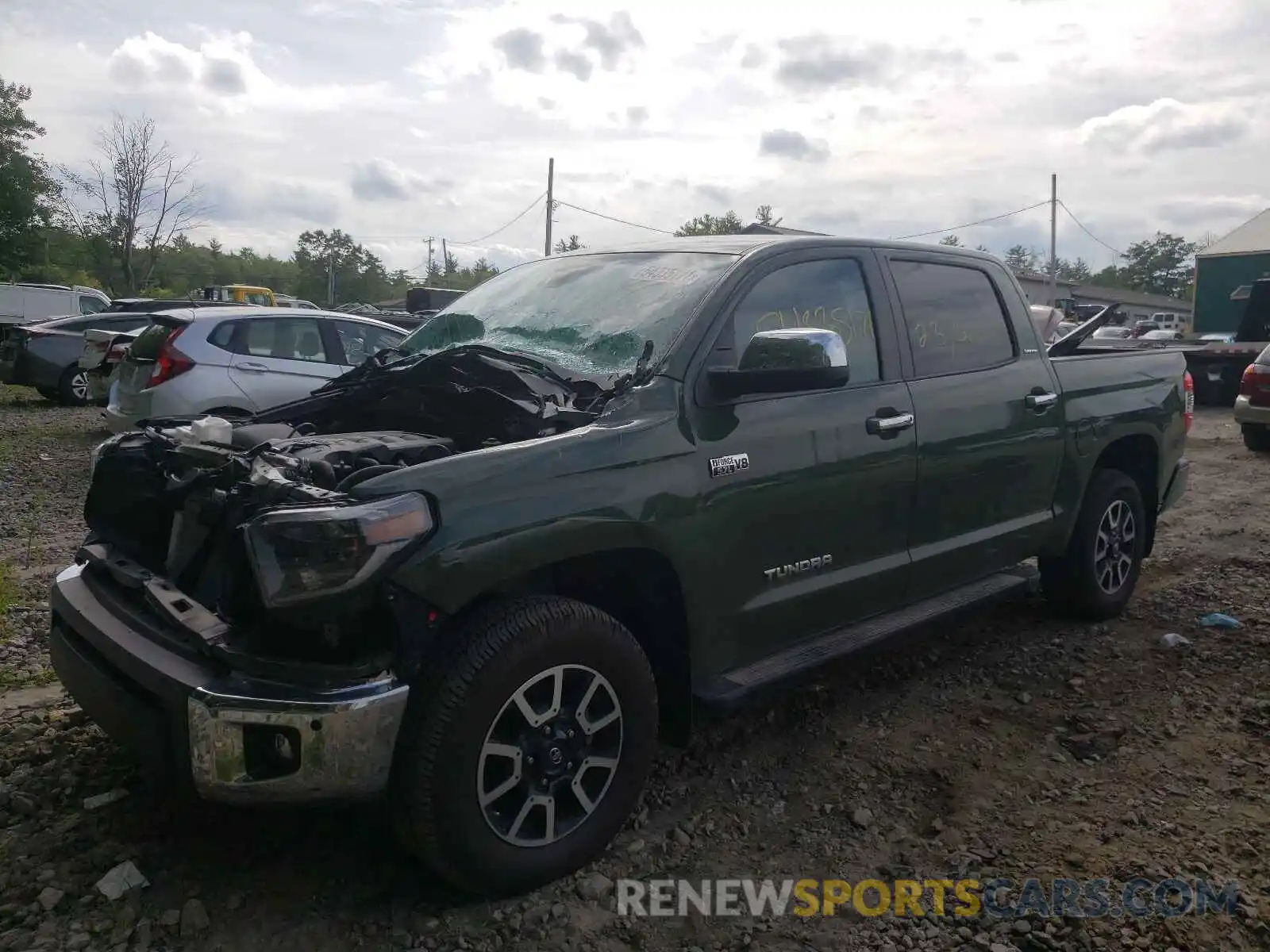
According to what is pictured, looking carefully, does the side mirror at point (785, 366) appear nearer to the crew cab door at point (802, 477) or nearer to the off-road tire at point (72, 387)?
the crew cab door at point (802, 477)

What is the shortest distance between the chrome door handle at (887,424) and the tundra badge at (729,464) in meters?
0.64

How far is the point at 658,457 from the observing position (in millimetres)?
2883

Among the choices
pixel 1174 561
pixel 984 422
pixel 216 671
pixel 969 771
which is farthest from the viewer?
pixel 1174 561

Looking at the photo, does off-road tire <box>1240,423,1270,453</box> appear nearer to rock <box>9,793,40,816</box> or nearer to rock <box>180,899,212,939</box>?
rock <box>180,899,212,939</box>

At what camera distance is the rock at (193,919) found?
2.47 m

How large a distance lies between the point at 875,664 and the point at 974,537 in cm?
76

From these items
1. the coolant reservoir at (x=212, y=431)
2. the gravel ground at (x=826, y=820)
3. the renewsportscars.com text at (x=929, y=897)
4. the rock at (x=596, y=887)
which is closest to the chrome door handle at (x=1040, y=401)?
the gravel ground at (x=826, y=820)

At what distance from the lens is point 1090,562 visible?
4809mm

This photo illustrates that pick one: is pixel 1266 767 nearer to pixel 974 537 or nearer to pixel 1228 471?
pixel 974 537

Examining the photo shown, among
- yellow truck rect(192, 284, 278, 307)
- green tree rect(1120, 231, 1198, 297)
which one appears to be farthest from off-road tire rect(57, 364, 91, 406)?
green tree rect(1120, 231, 1198, 297)

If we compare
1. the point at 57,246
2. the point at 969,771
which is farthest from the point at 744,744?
the point at 57,246

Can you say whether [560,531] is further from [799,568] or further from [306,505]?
[799,568]

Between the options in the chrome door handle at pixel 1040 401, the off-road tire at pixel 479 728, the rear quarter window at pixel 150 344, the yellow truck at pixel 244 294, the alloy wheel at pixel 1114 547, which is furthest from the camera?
the yellow truck at pixel 244 294

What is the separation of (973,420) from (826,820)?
1.74m
